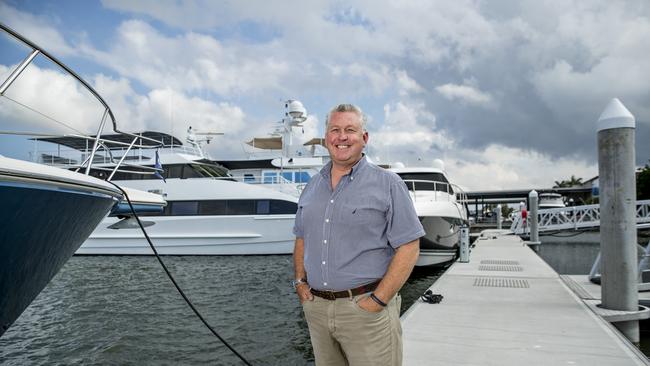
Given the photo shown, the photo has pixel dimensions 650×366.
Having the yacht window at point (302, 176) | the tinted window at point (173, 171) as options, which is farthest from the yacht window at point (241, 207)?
the yacht window at point (302, 176)

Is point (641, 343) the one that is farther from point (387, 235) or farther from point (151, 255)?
point (151, 255)

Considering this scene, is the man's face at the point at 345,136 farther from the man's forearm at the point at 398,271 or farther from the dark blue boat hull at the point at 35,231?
the dark blue boat hull at the point at 35,231

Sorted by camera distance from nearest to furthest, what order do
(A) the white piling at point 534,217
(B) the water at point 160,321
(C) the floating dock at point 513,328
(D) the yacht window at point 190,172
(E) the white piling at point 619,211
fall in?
1. (C) the floating dock at point 513,328
2. (E) the white piling at point 619,211
3. (B) the water at point 160,321
4. (D) the yacht window at point 190,172
5. (A) the white piling at point 534,217

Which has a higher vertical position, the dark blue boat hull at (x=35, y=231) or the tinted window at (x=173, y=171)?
the tinted window at (x=173, y=171)

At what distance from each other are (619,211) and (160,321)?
6966 mm

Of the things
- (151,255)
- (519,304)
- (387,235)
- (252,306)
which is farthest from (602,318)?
(151,255)

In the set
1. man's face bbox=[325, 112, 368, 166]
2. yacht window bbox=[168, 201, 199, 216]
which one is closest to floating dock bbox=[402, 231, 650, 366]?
man's face bbox=[325, 112, 368, 166]

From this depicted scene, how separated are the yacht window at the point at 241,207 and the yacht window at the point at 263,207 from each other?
0.65 feet

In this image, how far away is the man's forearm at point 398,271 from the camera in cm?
182

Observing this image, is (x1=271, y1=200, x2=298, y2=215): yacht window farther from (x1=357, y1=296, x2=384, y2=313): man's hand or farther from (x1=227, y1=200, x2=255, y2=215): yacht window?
(x1=357, y1=296, x2=384, y2=313): man's hand

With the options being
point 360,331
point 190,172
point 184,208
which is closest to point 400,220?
point 360,331

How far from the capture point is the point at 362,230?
190cm

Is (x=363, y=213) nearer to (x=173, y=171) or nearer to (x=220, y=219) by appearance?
(x=220, y=219)

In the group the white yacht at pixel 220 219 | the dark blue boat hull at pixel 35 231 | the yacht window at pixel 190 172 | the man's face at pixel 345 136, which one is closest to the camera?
the man's face at pixel 345 136
